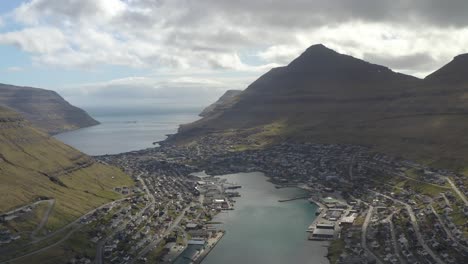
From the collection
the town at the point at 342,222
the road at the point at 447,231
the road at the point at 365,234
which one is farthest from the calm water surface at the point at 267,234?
the road at the point at 447,231

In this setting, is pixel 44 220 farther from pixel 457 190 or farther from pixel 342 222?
pixel 457 190

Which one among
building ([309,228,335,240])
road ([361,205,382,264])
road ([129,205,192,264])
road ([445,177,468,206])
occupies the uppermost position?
road ([445,177,468,206])

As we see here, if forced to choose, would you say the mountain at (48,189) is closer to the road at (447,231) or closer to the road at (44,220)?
the road at (44,220)

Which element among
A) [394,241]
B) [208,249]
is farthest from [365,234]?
[208,249]

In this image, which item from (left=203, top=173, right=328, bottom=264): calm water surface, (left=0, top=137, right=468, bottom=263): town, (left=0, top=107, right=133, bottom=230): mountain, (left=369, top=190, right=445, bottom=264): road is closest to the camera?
(left=369, top=190, right=445, bottom=264): road

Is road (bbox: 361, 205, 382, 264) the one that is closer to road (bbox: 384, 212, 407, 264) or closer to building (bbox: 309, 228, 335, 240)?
road (bbox: 384, 212, 407, 264)

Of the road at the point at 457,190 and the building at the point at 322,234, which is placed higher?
the road at the point at 457,190

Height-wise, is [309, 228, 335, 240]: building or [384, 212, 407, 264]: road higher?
[384, 212, 407, 264]: road

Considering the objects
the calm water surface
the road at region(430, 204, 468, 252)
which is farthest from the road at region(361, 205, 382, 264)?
the road at region(430, 204, 468, 252)

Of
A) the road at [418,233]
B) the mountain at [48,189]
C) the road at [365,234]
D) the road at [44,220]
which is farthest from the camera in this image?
the mountain at [48,189]
